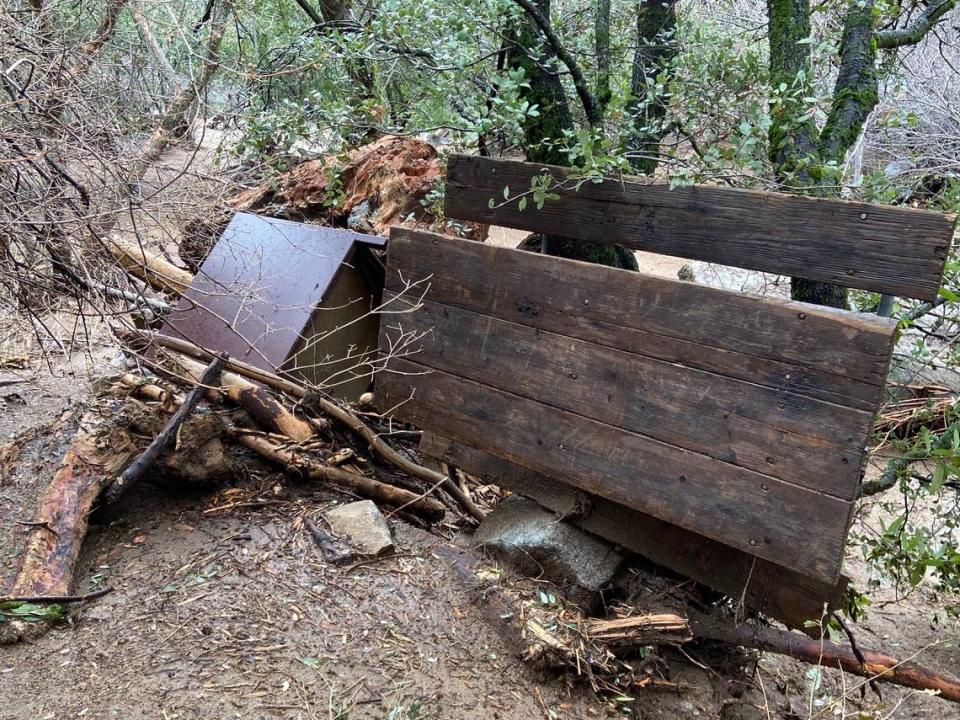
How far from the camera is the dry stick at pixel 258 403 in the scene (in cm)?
411

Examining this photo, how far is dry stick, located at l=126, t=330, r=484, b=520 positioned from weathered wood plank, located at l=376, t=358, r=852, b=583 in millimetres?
608

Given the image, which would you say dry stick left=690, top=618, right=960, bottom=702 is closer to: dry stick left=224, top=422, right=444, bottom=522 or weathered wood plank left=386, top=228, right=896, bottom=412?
weathered wood plank left=386, top=228, right=896, bottom=412

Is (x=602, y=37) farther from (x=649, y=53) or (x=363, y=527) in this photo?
(x=363, y=527)

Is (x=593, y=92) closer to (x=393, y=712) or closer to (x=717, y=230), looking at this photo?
(x=717, y=230)

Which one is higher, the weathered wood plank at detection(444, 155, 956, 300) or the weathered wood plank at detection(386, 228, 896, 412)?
the weathered wood plank at detection(444, 155, 956, 300)

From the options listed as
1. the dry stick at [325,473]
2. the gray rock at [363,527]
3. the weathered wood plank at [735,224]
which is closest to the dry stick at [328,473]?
the dry stick at [325,473]

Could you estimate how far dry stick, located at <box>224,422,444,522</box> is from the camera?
4020 millimetres

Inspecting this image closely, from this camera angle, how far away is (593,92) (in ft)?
14.2

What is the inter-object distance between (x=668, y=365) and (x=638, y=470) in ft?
1.46

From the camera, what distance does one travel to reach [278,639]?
9.72ft

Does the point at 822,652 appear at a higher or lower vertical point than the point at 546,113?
lower

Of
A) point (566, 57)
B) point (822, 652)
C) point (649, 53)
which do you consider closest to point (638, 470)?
point (822, 652)

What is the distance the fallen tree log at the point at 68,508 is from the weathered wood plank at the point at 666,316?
5.05ft

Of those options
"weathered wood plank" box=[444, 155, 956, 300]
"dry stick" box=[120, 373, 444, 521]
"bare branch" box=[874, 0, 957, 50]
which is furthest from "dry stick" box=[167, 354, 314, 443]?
"bare branch" box=[874, 0, 957, 50]
